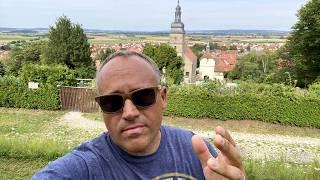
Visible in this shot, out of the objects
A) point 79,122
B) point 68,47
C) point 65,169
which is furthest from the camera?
point 68,47

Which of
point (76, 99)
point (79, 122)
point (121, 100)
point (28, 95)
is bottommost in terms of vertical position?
point (79, 122)

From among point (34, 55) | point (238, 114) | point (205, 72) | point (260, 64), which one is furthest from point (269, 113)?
point (205, 72)

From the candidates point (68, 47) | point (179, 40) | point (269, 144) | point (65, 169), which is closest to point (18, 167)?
point (65, 169)

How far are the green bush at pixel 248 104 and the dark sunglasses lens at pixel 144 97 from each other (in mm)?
18764

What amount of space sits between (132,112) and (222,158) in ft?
1.48

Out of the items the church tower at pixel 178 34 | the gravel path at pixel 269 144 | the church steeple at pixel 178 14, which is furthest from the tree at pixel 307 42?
the church steeple at pixel 178 14

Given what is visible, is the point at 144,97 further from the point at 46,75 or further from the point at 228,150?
the point at 46,75

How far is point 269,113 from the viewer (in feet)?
65.3

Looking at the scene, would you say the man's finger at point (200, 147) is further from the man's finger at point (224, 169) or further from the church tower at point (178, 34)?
the church tower at point (178, 34)

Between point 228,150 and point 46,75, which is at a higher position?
point 228,150

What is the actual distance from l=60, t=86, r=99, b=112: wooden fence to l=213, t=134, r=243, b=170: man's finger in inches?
840

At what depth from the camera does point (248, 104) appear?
20.1 meters

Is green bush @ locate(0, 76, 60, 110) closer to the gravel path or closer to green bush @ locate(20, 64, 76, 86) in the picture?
green bush @ locate(20, 64, 76, 86)

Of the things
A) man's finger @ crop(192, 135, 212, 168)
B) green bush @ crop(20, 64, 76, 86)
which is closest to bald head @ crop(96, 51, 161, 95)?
man's finger @ crop(192, 135, 212, 168)
